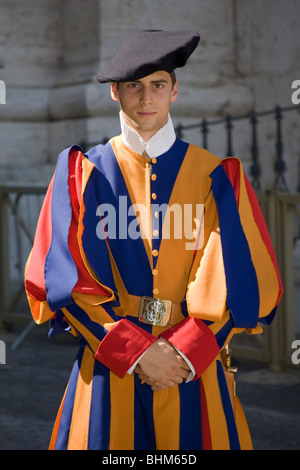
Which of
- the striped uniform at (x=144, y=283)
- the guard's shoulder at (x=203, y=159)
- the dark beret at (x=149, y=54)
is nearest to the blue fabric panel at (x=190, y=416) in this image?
the striped uniform at (x=144, y=283)

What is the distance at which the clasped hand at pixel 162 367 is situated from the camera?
2559mm

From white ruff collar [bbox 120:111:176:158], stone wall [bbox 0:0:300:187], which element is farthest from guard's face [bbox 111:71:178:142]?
stone wall [bbox 0:0:300:187]

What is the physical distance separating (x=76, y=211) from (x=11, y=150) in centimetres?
711

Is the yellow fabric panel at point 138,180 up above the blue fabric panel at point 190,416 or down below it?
above

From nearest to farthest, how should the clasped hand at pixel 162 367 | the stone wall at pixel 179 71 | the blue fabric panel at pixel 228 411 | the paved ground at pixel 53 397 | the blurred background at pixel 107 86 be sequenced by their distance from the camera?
the clasped hand at pixel 162 367, the blue fabric panel at pixel 228 411, the paved ground at pixel 53 397, the blurred background at pixel 107 86, the stone wall at pixel 179 71

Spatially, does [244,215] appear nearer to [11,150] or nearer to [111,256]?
[111,256]

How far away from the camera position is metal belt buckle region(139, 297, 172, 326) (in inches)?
104

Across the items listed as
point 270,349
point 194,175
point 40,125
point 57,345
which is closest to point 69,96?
point 40,125

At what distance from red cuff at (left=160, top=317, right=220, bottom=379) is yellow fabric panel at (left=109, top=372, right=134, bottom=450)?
194 mm

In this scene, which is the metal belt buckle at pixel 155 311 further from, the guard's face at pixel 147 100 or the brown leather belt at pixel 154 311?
the guard's face at pixel 147 100

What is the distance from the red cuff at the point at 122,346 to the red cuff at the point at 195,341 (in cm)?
7
